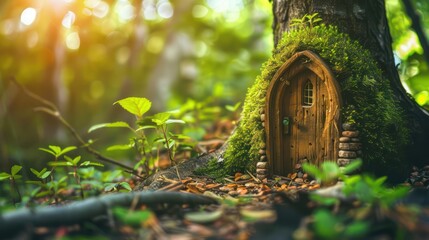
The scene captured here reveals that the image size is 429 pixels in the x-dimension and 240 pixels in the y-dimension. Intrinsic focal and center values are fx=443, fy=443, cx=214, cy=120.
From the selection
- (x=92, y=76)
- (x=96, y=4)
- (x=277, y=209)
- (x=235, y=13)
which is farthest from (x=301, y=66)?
(x=235, y=13)

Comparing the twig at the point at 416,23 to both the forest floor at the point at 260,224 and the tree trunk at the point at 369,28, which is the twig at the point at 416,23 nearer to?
the forest floor at the point at 260,224

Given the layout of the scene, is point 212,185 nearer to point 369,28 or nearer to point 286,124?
point 286,124

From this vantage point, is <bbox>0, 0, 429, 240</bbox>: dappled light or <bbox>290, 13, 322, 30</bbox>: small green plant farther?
<bbox>290, 13, 322, 30</bbox>: small green plant

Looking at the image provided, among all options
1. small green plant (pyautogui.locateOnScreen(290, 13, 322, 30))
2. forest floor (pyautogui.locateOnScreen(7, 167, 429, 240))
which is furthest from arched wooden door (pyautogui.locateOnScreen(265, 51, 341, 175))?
forest floor (pyautogui.locateOnScreen(7, 167, 429, 240))

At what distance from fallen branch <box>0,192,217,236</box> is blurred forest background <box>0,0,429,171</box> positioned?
6.63 meters

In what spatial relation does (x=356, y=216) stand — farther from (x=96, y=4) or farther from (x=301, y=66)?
(x=96, y=4)

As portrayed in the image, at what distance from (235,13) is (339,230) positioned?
17278mm

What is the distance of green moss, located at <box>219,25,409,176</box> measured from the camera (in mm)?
4066

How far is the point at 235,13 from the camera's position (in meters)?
18.8

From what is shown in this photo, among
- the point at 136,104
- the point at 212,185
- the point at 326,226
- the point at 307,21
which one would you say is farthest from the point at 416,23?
the point at 136,104

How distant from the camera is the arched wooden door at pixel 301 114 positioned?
405 cm

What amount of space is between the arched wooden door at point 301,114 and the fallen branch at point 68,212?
1685mm

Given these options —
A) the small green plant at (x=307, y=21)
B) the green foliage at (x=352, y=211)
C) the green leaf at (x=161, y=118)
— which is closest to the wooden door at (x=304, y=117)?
the small green plant at (x=307, y=21)

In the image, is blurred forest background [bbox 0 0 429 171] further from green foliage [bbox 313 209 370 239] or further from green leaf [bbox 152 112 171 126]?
green foliage [bbox 313 209 370 239]
